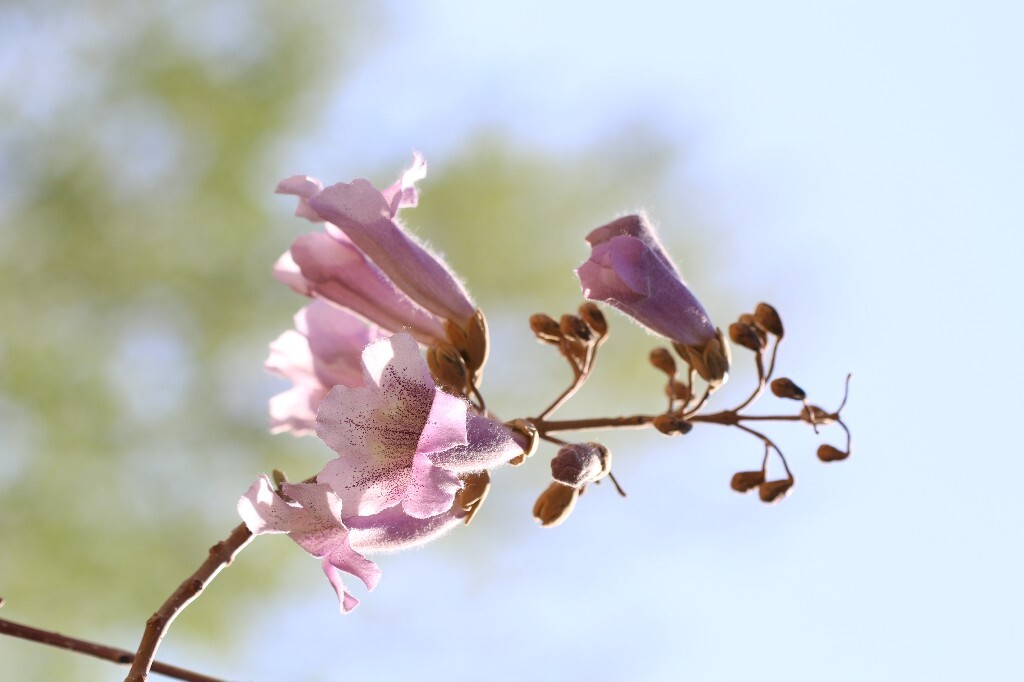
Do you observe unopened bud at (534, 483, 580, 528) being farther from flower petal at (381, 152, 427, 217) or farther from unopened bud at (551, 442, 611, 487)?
flower petal at (381, 152, 427, 217)

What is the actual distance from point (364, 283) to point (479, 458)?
0.33 metres

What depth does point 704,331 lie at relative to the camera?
1.04 meters

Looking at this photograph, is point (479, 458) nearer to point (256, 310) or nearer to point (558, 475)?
point (558, 475)

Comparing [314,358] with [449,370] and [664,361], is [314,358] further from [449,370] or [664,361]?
[664,361]

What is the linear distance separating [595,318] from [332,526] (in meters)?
0.40

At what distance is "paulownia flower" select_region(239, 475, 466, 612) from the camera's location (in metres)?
0.78

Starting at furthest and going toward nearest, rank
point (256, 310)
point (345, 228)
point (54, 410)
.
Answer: point (256, 310), point (54, 410), point (345, 228)

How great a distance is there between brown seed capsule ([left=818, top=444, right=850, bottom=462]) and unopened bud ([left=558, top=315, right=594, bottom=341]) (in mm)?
281

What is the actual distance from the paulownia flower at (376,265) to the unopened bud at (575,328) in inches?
4.3

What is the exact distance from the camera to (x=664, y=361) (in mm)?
1140

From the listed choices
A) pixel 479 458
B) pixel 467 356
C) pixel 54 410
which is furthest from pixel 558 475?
pixel 54 410

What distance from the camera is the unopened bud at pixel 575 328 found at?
3.43 feet

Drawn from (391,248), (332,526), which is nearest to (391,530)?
(332,526)

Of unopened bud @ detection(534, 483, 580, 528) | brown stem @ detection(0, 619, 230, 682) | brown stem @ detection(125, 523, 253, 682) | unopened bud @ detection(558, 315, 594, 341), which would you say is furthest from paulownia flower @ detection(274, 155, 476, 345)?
brown stem @ detection(0, 619, 230, 682)
